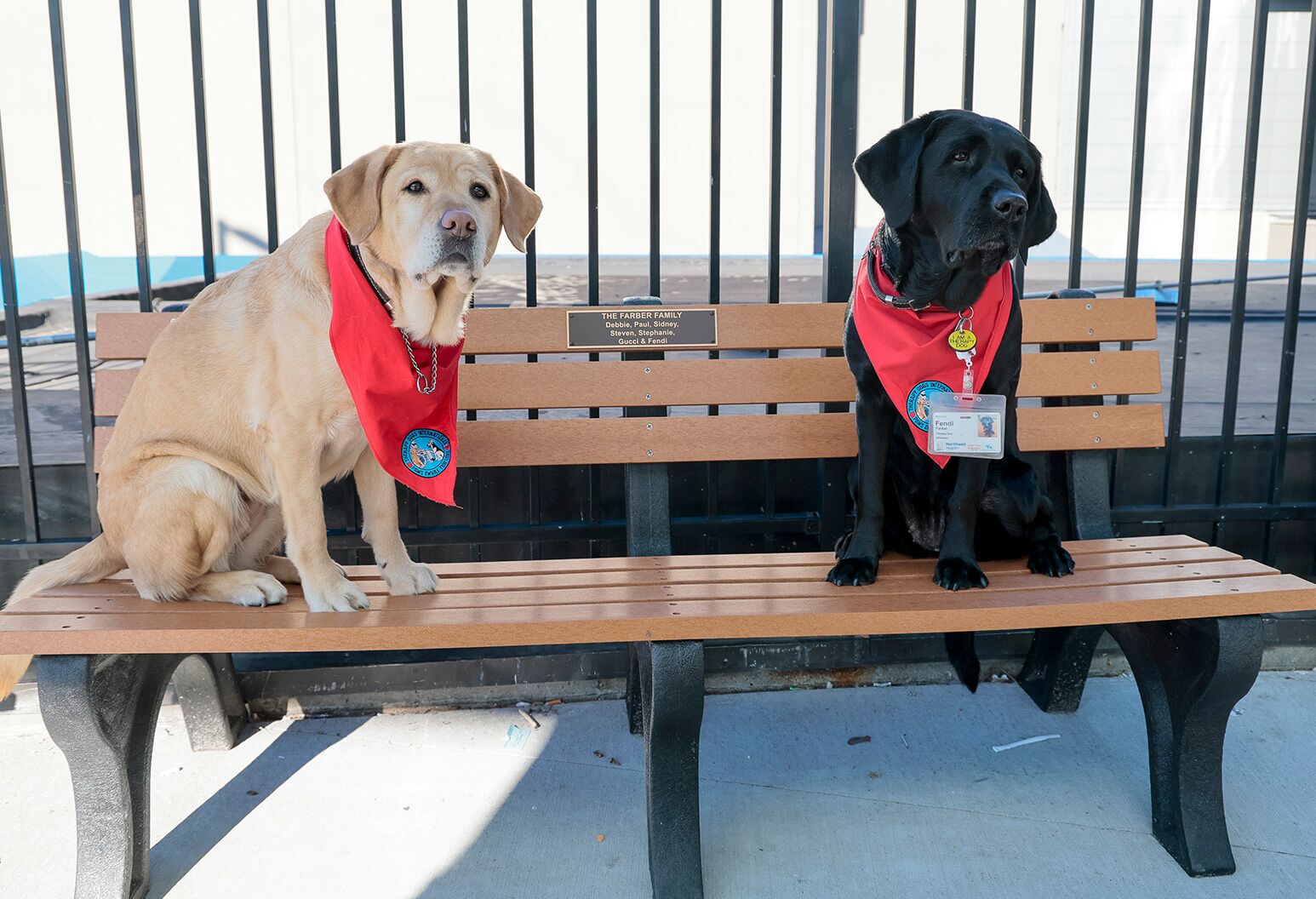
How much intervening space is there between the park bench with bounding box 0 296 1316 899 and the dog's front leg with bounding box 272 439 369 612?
92mm

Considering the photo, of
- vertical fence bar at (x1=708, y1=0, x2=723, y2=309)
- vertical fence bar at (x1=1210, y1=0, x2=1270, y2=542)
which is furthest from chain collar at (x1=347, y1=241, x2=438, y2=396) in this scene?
vertical fence bar at (x1=1210, y1=0, x2=1270, y2=542)

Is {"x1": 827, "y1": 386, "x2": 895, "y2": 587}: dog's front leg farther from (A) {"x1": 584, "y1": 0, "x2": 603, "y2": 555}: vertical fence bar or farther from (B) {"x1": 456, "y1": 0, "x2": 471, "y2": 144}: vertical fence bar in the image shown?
(B) {"x1": 456, "y1": 0, "x2": 471, "y2": 144}: vertical fence bar

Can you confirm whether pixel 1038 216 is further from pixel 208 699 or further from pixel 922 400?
pixel 208 699

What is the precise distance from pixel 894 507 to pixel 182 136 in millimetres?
15498

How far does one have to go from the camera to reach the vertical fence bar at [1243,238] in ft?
10.2

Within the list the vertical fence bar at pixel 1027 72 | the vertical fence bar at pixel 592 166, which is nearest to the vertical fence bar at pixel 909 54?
the vertical fence bar at pixel 1027 72

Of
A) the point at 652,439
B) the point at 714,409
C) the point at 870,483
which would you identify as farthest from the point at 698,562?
the point at 714,409

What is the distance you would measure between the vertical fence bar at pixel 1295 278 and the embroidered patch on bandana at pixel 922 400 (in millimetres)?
1568

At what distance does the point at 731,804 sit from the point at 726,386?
1141mm

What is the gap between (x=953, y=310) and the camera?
2.38 metres

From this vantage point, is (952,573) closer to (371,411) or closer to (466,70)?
(371,411)

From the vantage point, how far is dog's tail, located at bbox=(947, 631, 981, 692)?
2.65m

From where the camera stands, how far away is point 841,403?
3.24m

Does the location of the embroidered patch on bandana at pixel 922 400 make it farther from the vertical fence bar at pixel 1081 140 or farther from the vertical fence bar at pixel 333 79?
the vertical fence bar at pixel 333 79
